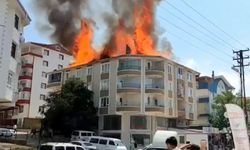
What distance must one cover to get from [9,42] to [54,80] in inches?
1114

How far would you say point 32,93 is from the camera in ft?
185

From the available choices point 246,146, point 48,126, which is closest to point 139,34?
point 48,126

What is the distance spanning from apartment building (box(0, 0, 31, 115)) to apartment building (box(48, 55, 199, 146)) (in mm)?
19559

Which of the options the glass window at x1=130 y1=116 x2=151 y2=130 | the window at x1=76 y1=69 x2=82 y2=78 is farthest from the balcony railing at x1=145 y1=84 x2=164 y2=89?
the window at x1=76 y1=69 x2=82 y2=78

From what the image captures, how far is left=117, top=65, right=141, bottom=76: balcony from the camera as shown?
40.7m

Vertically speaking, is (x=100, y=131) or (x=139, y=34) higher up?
(x=139, y=34)

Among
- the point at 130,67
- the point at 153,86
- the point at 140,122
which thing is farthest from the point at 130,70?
the point at 140,122

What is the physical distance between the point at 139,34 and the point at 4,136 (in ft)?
82.9

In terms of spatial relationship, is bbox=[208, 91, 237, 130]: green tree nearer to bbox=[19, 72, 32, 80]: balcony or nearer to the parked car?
the parked car

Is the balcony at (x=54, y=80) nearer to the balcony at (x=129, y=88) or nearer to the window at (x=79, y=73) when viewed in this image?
the window at (x=79, y=73)

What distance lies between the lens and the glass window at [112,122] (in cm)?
3997

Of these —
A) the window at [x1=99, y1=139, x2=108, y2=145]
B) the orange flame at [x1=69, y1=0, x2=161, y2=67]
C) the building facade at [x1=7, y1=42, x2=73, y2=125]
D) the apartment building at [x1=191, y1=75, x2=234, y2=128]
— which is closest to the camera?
the window at [x1=99, y1=139, x2=108, y2=145]

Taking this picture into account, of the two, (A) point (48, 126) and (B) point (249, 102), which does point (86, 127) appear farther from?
(B) point (249, 102)

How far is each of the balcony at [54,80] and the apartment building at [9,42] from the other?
24.9 m
